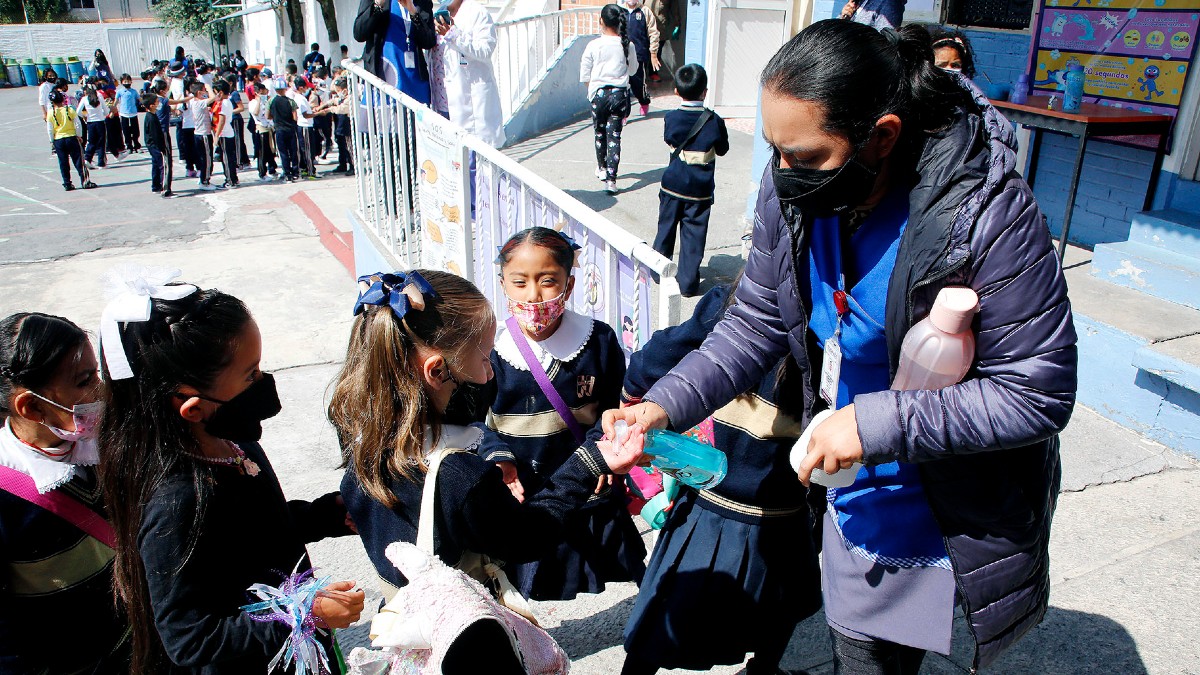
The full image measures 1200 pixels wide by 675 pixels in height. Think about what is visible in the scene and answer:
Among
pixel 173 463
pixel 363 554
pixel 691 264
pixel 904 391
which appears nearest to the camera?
pixel 904 391

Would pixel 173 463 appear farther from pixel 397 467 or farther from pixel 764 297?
pixel 764 297

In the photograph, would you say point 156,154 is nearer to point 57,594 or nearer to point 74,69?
point 57,594

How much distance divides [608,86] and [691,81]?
369 cm

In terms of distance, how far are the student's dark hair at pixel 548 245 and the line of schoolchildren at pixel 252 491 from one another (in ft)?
1.81

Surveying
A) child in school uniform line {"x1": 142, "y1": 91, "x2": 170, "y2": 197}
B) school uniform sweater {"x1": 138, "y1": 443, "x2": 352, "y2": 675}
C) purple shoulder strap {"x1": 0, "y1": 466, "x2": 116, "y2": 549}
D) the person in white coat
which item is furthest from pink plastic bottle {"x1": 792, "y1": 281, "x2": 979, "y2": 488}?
child in school uniform line {"x1": 142, "y1": 91, "x2": 170, "y2": 197}

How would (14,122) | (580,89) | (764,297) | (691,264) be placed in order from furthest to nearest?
(14,122) < (580,89) < (691,264) < (764,297)

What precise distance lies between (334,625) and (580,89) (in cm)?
1353

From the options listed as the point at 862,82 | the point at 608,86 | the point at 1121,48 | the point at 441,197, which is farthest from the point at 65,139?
the point at 862,82

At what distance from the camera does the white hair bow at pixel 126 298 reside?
68.6 inches

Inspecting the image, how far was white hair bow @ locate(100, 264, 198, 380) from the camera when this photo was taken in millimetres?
1743

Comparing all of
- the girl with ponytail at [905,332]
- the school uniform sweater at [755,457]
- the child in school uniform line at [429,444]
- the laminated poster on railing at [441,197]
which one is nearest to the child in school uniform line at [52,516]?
the child in school uniform line at [429,444]

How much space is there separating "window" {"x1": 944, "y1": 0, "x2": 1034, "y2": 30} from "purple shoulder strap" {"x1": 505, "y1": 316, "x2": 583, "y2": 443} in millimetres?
5509

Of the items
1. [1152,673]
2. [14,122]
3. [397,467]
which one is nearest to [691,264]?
[1152,673]

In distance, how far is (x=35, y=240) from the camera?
10.0 metres
